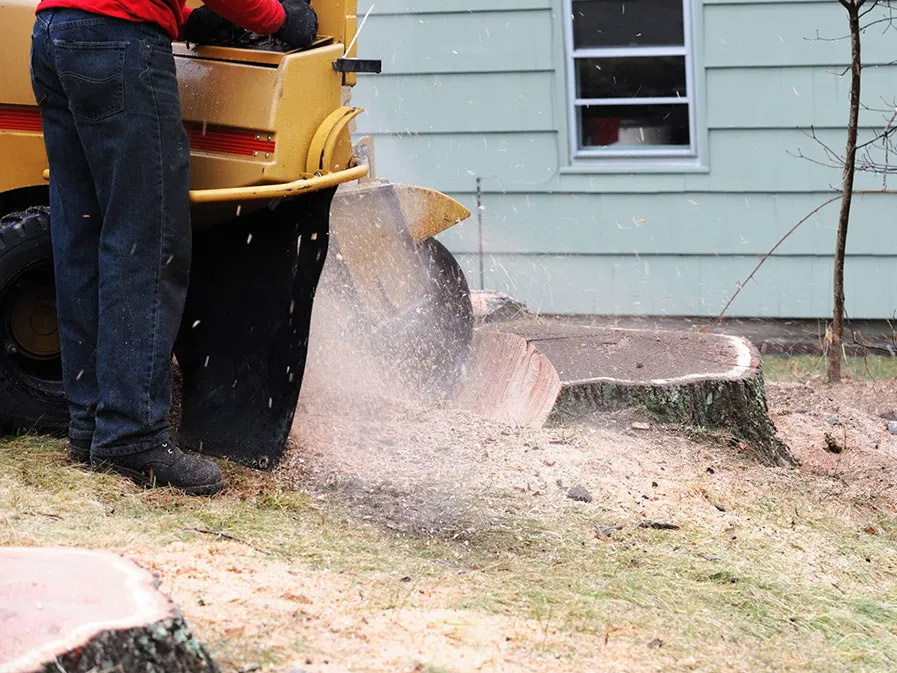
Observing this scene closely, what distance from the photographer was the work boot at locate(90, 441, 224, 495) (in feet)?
11.4

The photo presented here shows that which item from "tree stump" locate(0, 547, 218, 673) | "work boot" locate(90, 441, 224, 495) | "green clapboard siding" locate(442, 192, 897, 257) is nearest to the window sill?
"green clapboard siding" locate(442, 192, 897, 257)

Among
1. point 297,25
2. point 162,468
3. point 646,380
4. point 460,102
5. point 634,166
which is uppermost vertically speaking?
point 297,25

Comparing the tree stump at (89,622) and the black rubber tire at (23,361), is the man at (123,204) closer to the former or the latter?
the black rubber tire at (23,361)

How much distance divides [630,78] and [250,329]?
13.0ft

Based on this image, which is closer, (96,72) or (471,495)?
(96,72)

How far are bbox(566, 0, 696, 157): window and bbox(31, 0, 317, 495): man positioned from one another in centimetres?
377

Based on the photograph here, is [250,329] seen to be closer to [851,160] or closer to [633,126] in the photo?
[851,160]

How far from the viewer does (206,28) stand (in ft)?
11.7

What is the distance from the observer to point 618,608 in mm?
2926

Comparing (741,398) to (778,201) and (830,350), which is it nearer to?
(830,350)

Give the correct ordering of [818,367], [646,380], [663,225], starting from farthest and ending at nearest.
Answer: [663,225] → [818,367] → [646,380]

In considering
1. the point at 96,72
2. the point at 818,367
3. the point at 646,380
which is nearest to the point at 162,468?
the point at 96,72

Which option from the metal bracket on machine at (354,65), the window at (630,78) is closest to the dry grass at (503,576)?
the metal bracket on machine at (354,65)

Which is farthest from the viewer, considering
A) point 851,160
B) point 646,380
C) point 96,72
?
point 851,160
